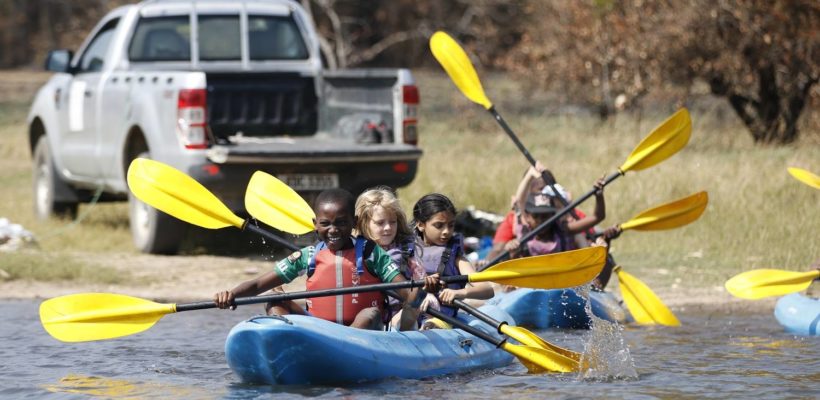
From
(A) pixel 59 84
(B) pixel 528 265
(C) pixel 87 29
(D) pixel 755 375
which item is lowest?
(D) pixel 755 375

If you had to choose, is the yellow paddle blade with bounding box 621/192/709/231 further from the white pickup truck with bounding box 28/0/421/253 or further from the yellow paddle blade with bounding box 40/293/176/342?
the yellow paddle blade with bounding box 40/293/176/342

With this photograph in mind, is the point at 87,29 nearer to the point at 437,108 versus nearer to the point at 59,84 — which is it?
the point at 437,108

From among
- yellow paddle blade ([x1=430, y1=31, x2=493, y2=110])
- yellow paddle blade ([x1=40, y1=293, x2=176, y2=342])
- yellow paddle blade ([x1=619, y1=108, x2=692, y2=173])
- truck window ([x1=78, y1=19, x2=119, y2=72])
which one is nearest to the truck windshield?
truck window ([x1=78, y1=19, x2=119, y2=72])

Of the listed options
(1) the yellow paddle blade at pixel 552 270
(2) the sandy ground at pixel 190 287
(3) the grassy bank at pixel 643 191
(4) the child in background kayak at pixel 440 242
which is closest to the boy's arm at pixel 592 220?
(2) the sandy ground at pixel 190 287

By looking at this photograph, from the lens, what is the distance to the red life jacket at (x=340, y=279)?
276 inches

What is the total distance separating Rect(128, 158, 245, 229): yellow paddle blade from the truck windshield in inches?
162

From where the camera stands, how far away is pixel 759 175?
12.5 metres

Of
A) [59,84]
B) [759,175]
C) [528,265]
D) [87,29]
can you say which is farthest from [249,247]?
[87,29]

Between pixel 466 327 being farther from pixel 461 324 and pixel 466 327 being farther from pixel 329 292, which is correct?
pixel 329 292

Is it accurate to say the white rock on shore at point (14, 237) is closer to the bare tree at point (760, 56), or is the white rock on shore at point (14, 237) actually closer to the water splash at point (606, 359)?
the water splash at point (606, 359)

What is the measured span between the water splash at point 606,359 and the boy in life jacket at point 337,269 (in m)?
0.99

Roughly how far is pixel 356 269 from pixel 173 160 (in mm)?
4095

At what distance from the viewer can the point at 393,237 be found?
7418mm

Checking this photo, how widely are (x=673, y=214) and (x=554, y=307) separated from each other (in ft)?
3.06
